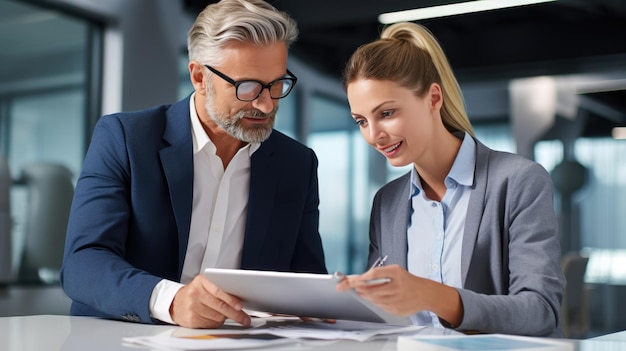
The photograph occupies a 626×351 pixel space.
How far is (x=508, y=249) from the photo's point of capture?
1808 millimetres

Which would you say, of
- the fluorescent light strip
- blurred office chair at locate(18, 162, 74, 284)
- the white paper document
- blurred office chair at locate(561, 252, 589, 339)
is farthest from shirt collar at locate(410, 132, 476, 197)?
the fluorescent light strip

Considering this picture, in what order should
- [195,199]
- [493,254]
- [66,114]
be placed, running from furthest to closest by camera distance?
[66,114]
[195,199]
[493,254]

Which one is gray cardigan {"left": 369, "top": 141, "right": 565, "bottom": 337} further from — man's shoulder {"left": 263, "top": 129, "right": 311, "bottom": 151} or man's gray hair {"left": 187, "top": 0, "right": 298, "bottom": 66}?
man's gray hair {"left": 187, "top": 0, "right": 298, "bottom": 66}

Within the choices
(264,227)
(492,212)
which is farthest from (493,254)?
(264,227)

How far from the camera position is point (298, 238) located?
2256 mm

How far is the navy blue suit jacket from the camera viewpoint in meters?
1.69

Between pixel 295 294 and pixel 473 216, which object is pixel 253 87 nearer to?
pixel 473 216

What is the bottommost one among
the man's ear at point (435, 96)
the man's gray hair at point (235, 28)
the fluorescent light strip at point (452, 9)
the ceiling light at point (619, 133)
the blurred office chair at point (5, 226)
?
the blurred office chair at point (5, 226)

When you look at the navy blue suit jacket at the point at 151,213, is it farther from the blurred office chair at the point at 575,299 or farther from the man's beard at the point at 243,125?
the blurred office chair at the point at 575,299

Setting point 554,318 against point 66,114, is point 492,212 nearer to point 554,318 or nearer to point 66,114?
point 554,318

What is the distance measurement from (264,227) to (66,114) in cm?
418

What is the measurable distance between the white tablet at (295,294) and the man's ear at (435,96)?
67cm

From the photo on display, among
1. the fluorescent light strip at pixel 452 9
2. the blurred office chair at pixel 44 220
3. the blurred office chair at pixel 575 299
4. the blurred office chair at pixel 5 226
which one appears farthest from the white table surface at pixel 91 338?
the fluorescent light strip at pixel 452 9

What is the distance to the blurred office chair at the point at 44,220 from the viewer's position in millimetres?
5387
